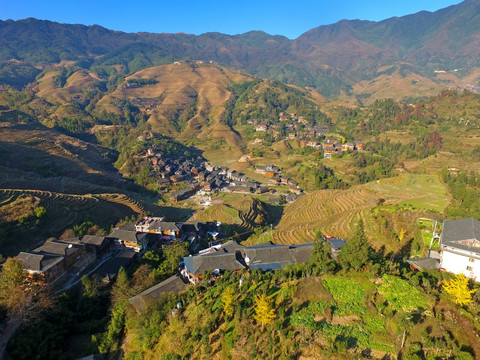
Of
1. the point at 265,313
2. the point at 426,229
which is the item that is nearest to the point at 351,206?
the point at 426,229

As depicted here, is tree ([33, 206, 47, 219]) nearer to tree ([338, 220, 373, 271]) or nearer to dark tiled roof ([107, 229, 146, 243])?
dark tiled roof ([107, 229, 146, 243])

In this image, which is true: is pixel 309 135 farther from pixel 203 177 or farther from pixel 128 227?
pixel 128 227

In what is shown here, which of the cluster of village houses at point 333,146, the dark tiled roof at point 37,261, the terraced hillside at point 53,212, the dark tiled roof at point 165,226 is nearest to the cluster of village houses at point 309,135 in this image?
the cluster of village houses at point 333,146

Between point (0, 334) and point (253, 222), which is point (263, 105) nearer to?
point (253, 222)

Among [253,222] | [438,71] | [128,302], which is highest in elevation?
[438,71]

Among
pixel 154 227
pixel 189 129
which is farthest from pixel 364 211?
pixel 189 129
